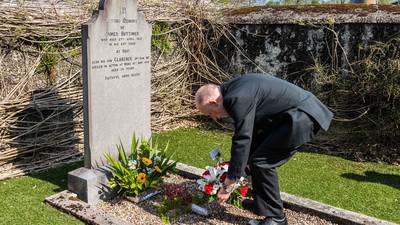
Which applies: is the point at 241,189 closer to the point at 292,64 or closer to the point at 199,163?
the point at 199,163

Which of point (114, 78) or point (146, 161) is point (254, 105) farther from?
point (114, 78)

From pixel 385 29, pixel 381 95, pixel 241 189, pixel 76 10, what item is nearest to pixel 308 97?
pixel 241 189

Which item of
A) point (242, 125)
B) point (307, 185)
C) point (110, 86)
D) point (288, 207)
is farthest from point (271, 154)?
point (110, 86)

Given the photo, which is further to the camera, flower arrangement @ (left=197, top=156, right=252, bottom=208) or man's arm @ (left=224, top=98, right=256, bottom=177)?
flower arrangement @ (left=197, top=156, right=252, bottom=208)

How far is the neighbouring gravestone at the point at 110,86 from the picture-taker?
4531mm

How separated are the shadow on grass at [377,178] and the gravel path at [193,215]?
1648mm

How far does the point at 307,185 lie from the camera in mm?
5289

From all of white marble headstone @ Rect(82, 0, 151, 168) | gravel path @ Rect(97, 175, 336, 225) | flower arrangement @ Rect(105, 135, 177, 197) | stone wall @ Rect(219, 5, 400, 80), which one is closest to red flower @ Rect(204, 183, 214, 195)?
gravel path @ Rect(97, 175, 336, 225)

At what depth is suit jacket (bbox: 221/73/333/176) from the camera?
3340 millimetres

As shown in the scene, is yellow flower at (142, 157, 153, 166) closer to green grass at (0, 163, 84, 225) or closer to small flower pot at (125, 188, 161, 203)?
small flower pot at (125, 188, 161, 203)

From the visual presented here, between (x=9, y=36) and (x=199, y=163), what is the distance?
9.82 ft

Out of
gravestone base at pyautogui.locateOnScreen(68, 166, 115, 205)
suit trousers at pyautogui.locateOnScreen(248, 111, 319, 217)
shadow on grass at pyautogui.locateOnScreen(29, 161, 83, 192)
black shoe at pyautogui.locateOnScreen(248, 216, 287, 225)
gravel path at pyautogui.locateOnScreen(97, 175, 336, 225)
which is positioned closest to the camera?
suit trousers at pyautogui.locateOnScreen(248, 111, 319, 217)

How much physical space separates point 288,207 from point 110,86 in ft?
7.64

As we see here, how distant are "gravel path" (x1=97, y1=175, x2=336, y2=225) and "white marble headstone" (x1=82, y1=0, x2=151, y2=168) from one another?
0.62 m
